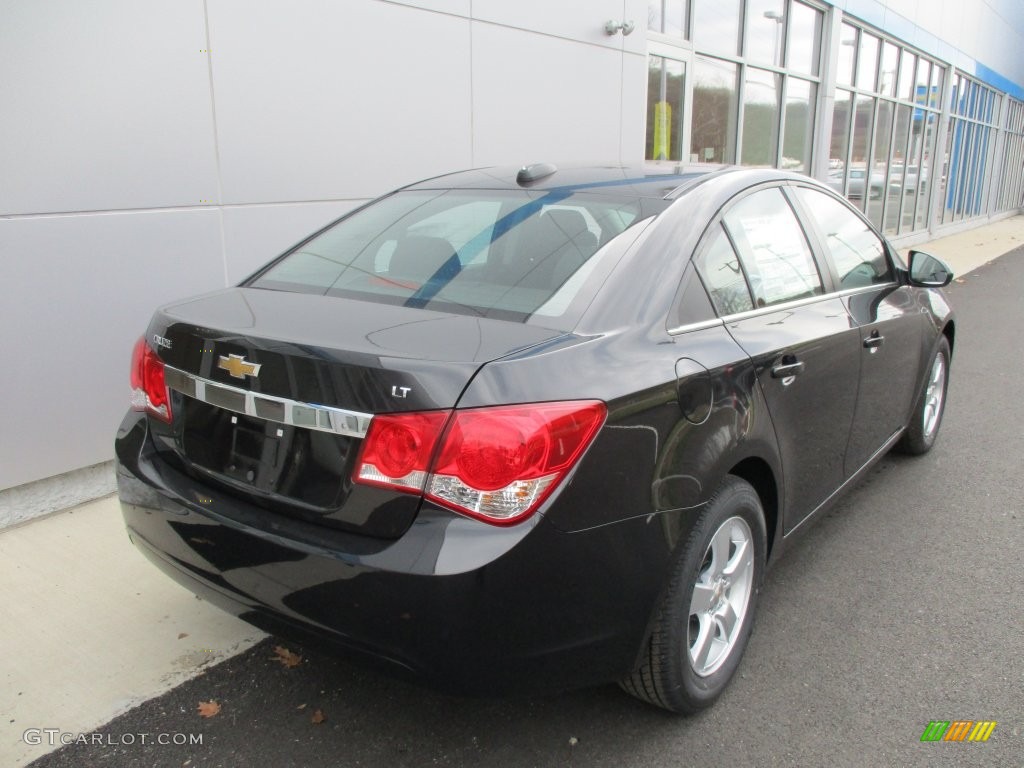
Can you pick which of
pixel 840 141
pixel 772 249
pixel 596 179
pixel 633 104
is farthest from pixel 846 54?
pixel 596 179

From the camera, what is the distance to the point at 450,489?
1915mm

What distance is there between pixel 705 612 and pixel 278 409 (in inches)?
54.8

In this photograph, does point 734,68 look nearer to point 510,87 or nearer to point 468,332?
point 510,87

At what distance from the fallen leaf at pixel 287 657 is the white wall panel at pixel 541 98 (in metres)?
4.43

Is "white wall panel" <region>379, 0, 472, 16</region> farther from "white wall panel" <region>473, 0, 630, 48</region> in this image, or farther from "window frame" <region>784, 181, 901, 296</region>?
"window frame" <region>784, 181, 901, 296</region>

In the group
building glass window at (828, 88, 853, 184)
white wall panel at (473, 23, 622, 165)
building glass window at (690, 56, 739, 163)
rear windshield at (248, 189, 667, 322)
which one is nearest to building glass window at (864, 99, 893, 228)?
building glass window at (828, 88, 853, 184)

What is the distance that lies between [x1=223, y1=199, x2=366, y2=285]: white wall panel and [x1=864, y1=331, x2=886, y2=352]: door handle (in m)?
2.92

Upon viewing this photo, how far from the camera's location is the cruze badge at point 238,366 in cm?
213

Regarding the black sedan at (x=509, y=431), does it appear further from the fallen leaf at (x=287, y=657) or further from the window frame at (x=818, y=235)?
the fallen leaf at (x=287, y=657)

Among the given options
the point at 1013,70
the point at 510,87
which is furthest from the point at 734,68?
the point at 1013,70

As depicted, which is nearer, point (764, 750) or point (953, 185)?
point (764, 750)

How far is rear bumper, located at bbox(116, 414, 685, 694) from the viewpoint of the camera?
6.23 feet

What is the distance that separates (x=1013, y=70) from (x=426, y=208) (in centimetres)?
3069

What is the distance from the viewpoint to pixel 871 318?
3527 mm
